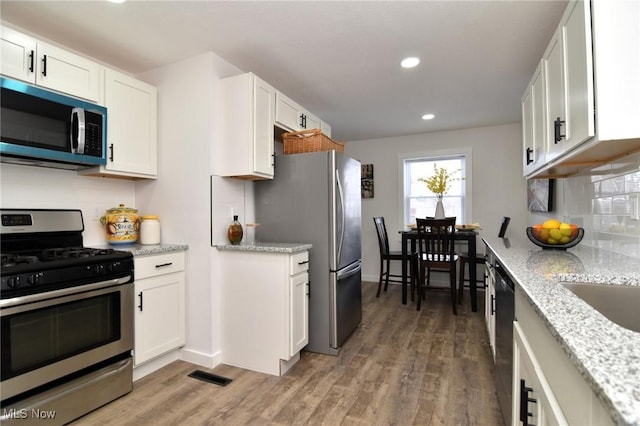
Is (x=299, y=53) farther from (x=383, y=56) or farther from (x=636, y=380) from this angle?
(x=636, y=380)

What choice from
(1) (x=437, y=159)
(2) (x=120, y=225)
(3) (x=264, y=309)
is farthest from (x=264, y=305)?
(1) (x=437, y=159)

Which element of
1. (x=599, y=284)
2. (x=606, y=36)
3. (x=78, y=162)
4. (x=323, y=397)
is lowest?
(x=323, y=397)

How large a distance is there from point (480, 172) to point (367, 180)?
169 cm

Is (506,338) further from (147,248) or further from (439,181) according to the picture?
(439,181)

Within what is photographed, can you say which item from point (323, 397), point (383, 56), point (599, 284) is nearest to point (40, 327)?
point (323, 397)

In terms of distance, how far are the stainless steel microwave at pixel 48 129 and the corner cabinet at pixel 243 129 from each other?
80 centimetres

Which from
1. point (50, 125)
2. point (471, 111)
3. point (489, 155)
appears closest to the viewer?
point (50, 125)

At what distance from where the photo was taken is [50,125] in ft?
6.41

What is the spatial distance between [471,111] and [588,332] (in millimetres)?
3736

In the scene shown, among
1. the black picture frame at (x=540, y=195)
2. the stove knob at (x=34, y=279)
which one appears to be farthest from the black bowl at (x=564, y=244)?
the stove knob at (x=34, y=279)

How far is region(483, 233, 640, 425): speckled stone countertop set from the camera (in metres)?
0.47

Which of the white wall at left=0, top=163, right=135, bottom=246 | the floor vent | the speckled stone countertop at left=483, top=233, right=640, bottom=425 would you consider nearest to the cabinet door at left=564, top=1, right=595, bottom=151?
the speckled stone countertop at left=483, top=233, right=640, bottom=425

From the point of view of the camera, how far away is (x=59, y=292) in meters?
1.68

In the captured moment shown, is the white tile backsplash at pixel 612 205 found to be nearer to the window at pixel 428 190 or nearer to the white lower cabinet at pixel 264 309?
the white lower cabinet at pixel 264 309
